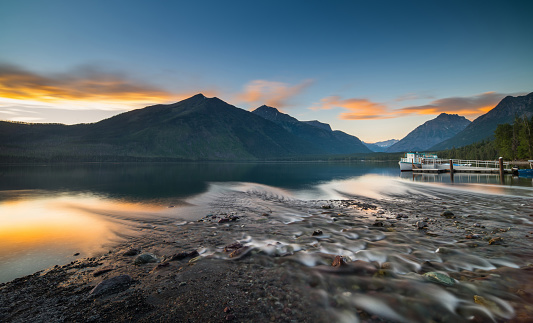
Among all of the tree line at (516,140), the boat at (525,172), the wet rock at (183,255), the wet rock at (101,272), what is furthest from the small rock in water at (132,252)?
the tree line at (516,140)

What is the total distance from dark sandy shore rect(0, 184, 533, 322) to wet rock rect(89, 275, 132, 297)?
0.12 ft

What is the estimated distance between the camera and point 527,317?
22.8 feet

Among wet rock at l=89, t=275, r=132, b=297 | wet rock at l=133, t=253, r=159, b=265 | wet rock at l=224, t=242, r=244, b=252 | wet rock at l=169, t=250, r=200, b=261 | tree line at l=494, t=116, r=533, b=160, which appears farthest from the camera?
tree line at l=494, t=116, r=533, b=160

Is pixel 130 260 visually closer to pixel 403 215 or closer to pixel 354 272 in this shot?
pixel 354 272

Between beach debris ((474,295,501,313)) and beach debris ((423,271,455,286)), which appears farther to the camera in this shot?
beach debris ((423,271,455,286))

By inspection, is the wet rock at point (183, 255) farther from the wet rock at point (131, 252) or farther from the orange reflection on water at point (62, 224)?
the orange reflection on water at point (62, 224)

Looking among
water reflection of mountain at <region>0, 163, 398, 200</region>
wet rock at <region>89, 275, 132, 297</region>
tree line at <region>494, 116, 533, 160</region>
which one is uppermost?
tree line at <region>494, 116, 533, 160</region>

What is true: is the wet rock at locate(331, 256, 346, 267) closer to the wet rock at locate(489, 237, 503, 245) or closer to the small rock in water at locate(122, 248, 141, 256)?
the wet rock at locate(489, 237, 503, 245)

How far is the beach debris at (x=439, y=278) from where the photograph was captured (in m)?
8.82

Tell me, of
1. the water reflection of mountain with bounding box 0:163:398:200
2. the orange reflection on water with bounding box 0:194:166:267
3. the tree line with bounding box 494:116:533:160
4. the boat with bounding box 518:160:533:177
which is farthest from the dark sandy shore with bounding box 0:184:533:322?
the tree line with bounding box 494:116:533:160

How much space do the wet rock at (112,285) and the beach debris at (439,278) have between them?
11583 millimetres

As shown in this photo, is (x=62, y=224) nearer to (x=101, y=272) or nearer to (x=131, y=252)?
(x=131, y=252)

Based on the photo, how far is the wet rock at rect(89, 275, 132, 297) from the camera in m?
8.55

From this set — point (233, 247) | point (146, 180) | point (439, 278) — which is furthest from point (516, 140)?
point (146, 180)
